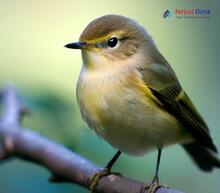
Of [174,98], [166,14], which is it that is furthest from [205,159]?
[166,14]

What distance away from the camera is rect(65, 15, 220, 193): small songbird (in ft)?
5.24

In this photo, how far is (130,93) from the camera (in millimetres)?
1611

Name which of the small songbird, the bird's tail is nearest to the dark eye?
the small songbird

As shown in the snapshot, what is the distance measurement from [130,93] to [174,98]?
180 millimetres

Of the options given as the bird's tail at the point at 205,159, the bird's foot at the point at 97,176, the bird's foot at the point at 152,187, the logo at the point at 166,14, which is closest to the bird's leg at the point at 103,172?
Result: the bird's foot at the point at 97,176

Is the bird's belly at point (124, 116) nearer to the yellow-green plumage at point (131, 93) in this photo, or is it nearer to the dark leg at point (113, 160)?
the yellow-green plumage at point (131, 93)

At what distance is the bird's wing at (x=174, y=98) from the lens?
5.55 feet

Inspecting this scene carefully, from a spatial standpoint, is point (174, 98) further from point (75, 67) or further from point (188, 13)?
point (75, 67)

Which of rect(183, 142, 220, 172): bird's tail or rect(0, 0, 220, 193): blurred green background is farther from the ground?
rect(0, 0, 220, 193): blurred green background

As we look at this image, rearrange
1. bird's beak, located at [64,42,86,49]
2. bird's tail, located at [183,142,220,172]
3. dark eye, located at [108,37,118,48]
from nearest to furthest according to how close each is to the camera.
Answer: bird's beak, located at [64,42,86,49] < dark eye, located at [108,37,118,48] < bird's tail, located at [183,142,220,172]

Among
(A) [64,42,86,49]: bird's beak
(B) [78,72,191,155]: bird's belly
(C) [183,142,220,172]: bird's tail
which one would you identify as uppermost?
(A) [64,42,86,49]: bird's beak

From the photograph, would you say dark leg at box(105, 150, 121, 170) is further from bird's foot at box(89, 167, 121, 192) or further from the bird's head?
the bird's head

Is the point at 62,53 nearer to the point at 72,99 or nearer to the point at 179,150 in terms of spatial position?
the point at 72,99

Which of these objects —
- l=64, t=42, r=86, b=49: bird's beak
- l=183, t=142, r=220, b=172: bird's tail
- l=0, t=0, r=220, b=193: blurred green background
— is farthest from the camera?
l=183, t=142, r=220, b=172: bird's tail
